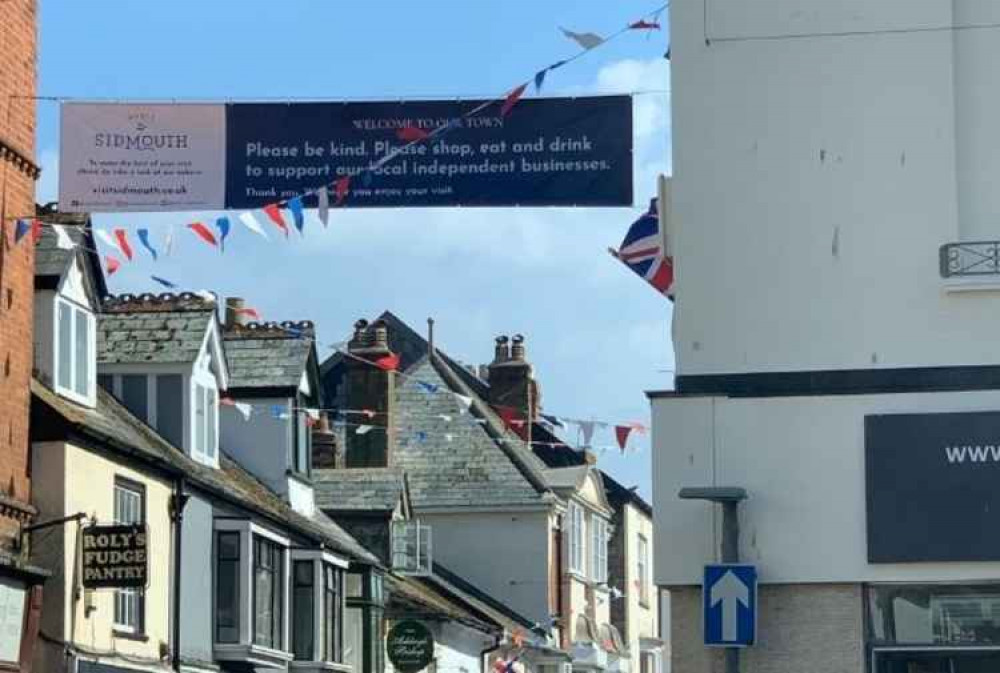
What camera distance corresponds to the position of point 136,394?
2847 cm

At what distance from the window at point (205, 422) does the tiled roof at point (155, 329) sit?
2.14 ft

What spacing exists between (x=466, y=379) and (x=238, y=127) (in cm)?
3671

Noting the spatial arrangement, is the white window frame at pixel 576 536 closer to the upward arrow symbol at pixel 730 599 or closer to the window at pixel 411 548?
the window at pixel 411 548

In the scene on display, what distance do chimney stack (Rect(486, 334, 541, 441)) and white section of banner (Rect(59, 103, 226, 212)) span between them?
30520 mm

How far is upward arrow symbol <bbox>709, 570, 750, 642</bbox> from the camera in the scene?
15.1 metres

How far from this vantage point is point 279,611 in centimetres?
3064

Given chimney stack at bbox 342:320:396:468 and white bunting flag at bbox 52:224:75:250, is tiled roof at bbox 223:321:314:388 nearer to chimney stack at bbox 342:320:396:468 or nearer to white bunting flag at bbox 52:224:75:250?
white bunting flag at bbox 52:224:75:250

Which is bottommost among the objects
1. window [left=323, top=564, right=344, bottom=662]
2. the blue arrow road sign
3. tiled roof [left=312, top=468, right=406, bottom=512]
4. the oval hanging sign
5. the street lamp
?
the oval hanging sign

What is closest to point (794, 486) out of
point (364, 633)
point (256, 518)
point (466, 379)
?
point (256, 518)

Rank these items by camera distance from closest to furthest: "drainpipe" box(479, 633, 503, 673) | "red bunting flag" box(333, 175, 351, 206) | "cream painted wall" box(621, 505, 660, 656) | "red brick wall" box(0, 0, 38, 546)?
"red bunting flag" box(333, 175, 351, 206) → "red brick wall" box(0, 0, 38, 546) → "drainpipe" box(479, 633, 503, 673) → "cream painted wall" box(621, 505, 660, 656)

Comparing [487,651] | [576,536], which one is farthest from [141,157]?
[576,536]

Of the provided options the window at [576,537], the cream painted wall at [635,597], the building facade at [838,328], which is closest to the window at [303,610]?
the building facade at [838,328]

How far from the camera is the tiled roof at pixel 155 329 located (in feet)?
93.8

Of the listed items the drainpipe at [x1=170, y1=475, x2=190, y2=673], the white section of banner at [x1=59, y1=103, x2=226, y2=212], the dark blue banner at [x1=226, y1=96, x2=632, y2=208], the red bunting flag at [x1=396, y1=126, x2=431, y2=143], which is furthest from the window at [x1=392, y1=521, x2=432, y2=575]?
the red bunting flag at [x1=396, y1=126, x2=431, y2=143]
